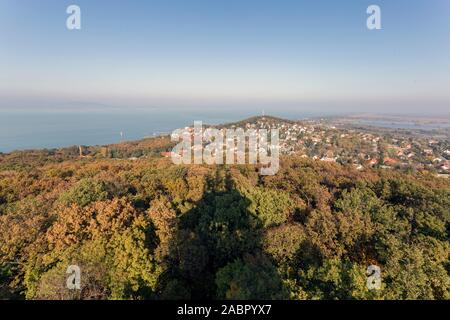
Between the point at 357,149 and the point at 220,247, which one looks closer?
the point at 220,247

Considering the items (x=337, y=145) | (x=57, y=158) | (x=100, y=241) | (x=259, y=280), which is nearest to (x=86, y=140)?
(x=57, y=158)

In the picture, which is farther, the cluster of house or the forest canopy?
Answer: the cluster of house

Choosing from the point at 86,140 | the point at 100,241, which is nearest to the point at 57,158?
the point at 86,140

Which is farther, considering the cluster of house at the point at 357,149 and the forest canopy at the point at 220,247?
the cluster of house at the point at 357,149

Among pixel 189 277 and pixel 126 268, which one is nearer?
pixel 126 268

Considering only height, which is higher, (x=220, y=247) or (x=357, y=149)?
(x=357, y=149)
